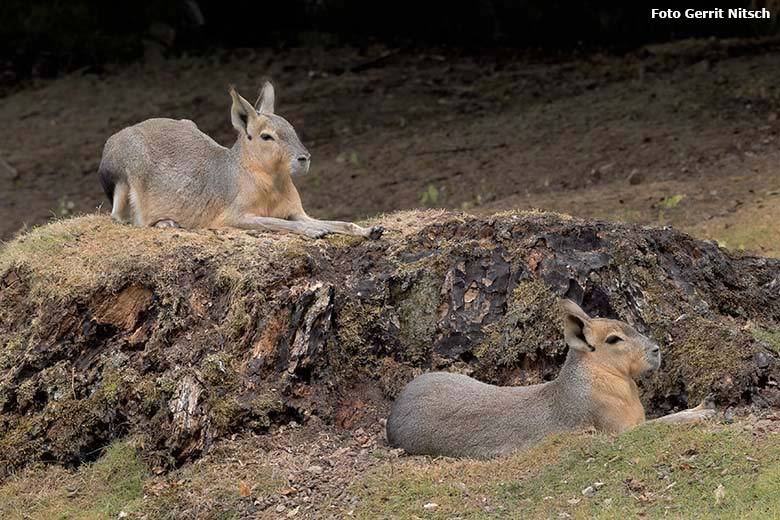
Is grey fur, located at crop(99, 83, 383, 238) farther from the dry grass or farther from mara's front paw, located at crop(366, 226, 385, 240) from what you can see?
the dry grass

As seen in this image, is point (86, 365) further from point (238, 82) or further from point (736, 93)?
point (238, 82)

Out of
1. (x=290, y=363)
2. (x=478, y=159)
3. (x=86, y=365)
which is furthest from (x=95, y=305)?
(x=478, y=159)

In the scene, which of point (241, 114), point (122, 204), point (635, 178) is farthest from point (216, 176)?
point (635, 178)

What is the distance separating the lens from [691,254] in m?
8.17

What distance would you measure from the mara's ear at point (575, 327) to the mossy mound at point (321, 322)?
64 centimetres

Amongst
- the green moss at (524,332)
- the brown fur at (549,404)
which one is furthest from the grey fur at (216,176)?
the brown fur at (549,404)

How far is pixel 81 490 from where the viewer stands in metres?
7.10

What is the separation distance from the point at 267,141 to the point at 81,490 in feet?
8.45

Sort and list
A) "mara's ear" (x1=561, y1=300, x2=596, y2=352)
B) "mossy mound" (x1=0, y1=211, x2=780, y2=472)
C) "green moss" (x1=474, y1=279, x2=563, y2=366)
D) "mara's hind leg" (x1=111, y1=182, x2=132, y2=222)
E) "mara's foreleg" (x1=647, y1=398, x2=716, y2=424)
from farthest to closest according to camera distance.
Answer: "mara's hind leg" (x1=111, y1=182, x2=132, y2=222)
"green moss" (x1=474, y1=279, x2=563, y2=366)
"mossy mound" (x1=0, y1=211, x2=780, y2=472)
"mara's ear" (x1=561, y1=300, x2=596, y2=352)
"mara's foreleg" (x1=647, y1=398, x2=716, y2=424)

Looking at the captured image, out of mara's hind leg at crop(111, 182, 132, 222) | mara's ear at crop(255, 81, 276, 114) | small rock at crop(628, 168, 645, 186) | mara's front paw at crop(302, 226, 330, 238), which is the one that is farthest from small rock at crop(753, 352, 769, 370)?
small rock at crop(628, 168, 645, 186)

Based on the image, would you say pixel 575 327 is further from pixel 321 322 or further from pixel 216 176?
pixel 216 176

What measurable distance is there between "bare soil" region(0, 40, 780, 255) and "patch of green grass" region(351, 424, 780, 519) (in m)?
4.16

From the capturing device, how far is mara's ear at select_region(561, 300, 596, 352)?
6.86 meters

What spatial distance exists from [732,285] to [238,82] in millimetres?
10728
